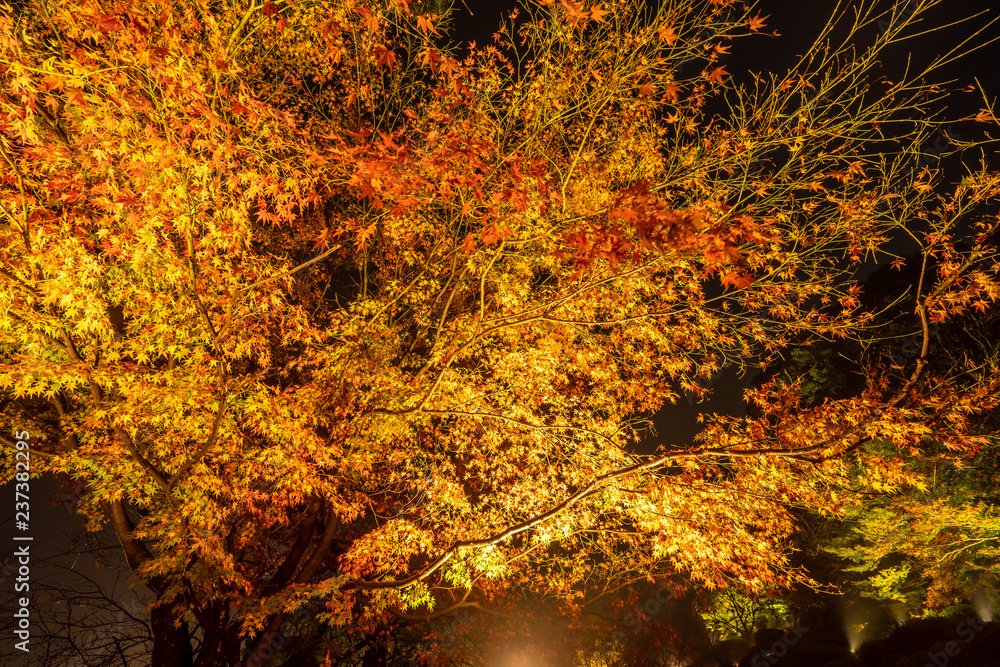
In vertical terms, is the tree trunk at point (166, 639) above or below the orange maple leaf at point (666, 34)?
below

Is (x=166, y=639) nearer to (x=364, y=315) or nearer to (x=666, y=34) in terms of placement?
(x=364, y=315)

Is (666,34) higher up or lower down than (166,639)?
higher up

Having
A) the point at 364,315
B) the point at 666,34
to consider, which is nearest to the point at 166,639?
the point at 364,315

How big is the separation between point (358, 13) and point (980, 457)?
20.5 m

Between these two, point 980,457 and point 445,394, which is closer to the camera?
point 445,394

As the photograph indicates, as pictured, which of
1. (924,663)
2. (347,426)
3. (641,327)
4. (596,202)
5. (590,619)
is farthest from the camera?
(590,619)

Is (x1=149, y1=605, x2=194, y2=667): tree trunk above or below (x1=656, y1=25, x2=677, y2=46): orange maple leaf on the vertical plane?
below

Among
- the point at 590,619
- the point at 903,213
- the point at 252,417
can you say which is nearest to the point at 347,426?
the point at 252,417

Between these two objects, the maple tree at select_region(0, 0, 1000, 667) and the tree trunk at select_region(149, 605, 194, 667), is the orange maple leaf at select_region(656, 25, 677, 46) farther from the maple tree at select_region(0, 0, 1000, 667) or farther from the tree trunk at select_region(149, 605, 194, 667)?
the tree trunk at select_region(149, 605, 194, 667)

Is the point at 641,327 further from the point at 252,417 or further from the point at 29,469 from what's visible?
the point at 29,469

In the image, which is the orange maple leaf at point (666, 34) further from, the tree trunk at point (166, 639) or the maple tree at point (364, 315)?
the tree trunk at point (166, 639)

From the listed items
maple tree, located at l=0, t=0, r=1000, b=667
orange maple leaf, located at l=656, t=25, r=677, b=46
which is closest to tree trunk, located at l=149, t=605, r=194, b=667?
maple tree, located at l=0, t=0, r=1000, b=667

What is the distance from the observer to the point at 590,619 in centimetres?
2794

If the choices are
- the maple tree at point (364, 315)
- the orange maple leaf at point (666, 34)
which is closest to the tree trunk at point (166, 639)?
the maple tree at point (364, 315)
